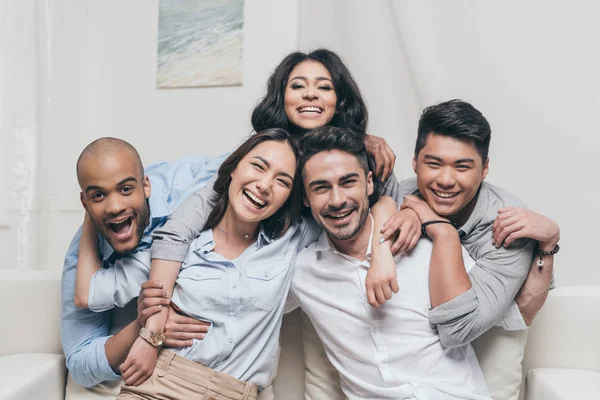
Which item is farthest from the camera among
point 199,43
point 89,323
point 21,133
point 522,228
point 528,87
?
point 199,43

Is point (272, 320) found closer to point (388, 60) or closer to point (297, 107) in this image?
point (297, 107)

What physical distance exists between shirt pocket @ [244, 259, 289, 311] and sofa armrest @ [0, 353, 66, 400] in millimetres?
665

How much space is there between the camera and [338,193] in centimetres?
153

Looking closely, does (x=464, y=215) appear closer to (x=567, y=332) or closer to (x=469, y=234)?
(x=469, y=234)

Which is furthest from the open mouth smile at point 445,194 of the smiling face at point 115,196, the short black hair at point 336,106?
the smiling face at point 115,196

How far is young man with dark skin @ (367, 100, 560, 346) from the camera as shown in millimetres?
1449

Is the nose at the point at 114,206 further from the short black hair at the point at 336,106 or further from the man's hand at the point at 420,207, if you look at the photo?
the man's hand at the point at 420,207

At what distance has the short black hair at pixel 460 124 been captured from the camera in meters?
1.55

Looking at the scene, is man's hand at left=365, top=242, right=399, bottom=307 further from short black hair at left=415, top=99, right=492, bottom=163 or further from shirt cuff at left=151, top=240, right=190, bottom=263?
shirt cuff at left=151, top=240, right=190, bottom=263

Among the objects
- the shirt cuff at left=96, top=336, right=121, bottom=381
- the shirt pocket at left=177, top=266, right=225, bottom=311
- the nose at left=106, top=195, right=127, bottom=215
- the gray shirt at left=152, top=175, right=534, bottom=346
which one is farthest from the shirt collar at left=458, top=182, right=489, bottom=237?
the shirt cuff at left=96, top=336, right=121, bottom=381

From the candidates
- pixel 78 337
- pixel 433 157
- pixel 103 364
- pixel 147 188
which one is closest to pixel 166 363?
pixel 103 364

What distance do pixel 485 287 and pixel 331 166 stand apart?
1.78 feet

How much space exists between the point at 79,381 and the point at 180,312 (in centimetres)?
39

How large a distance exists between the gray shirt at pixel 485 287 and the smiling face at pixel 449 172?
0.27 feet
